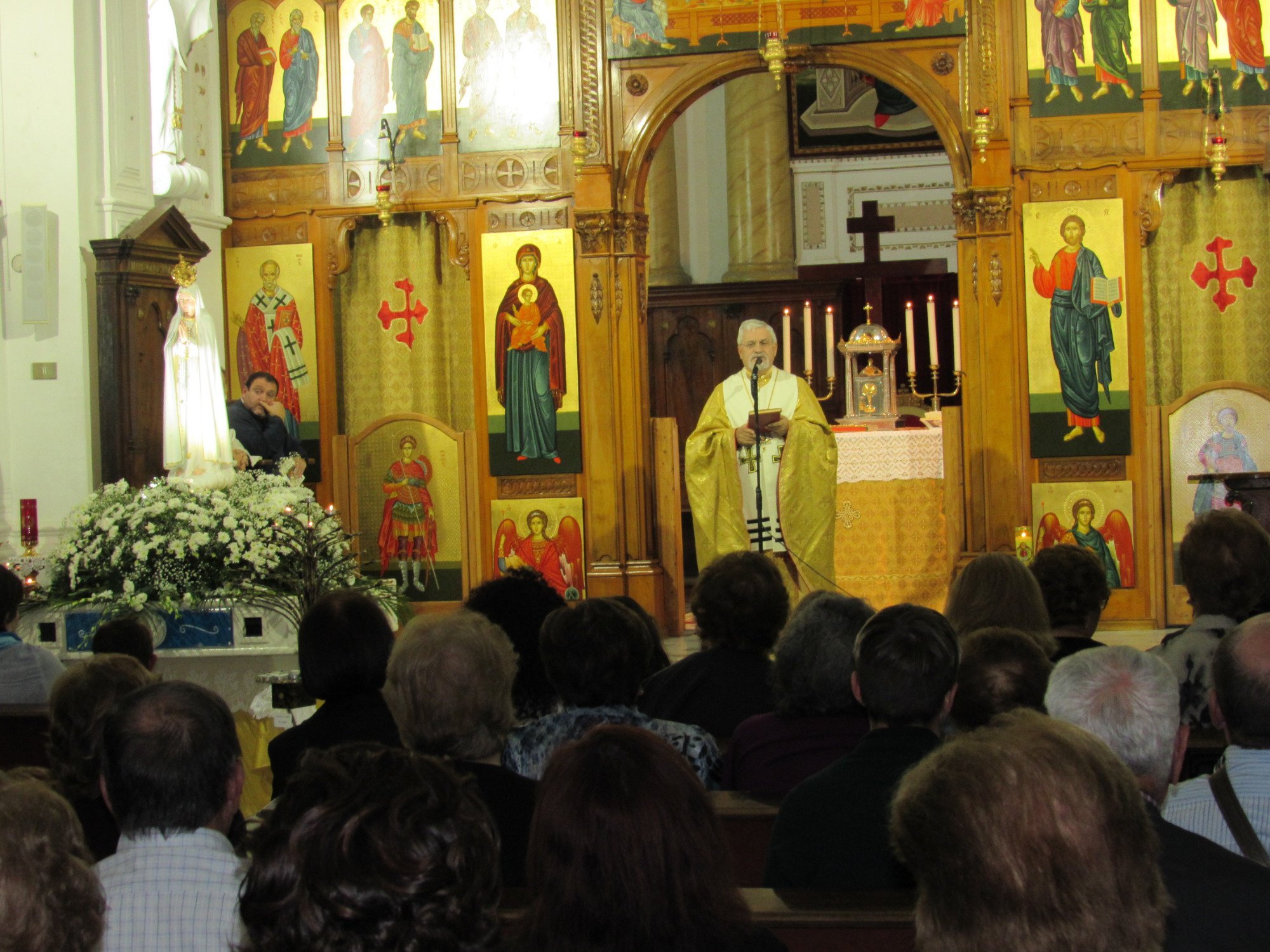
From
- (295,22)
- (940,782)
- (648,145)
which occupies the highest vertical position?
(295,22)

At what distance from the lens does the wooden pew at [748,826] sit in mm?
3570

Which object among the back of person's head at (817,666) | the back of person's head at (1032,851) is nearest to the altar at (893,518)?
the back of person's head at (817,666)

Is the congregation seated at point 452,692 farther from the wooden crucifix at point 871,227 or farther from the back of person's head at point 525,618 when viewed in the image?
the wooden crucifix at point 871,227

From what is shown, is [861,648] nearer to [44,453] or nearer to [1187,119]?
[44,453]

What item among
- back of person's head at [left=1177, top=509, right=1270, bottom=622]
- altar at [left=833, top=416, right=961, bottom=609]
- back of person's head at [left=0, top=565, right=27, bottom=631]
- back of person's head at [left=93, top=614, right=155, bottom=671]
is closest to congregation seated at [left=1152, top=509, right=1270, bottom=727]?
back of person's head at [left=1177, top=509, right=1270, bottom=622]

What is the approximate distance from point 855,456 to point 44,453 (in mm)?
6233

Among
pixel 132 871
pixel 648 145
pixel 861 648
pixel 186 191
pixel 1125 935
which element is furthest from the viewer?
pixel 648 145

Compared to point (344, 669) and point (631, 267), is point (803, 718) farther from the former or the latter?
point (631, 267)

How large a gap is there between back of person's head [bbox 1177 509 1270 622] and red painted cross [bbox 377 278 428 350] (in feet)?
29.0

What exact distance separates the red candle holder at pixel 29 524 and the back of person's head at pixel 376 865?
26.1 feet

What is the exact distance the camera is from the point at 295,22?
12805 mm

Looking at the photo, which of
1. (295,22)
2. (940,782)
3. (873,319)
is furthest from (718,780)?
(873,319)

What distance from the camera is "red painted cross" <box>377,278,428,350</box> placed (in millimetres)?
12680

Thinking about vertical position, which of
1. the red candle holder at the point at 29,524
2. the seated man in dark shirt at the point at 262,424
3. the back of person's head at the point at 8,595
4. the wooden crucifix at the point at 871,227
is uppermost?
the wooden crucifix at the point at 871,227
